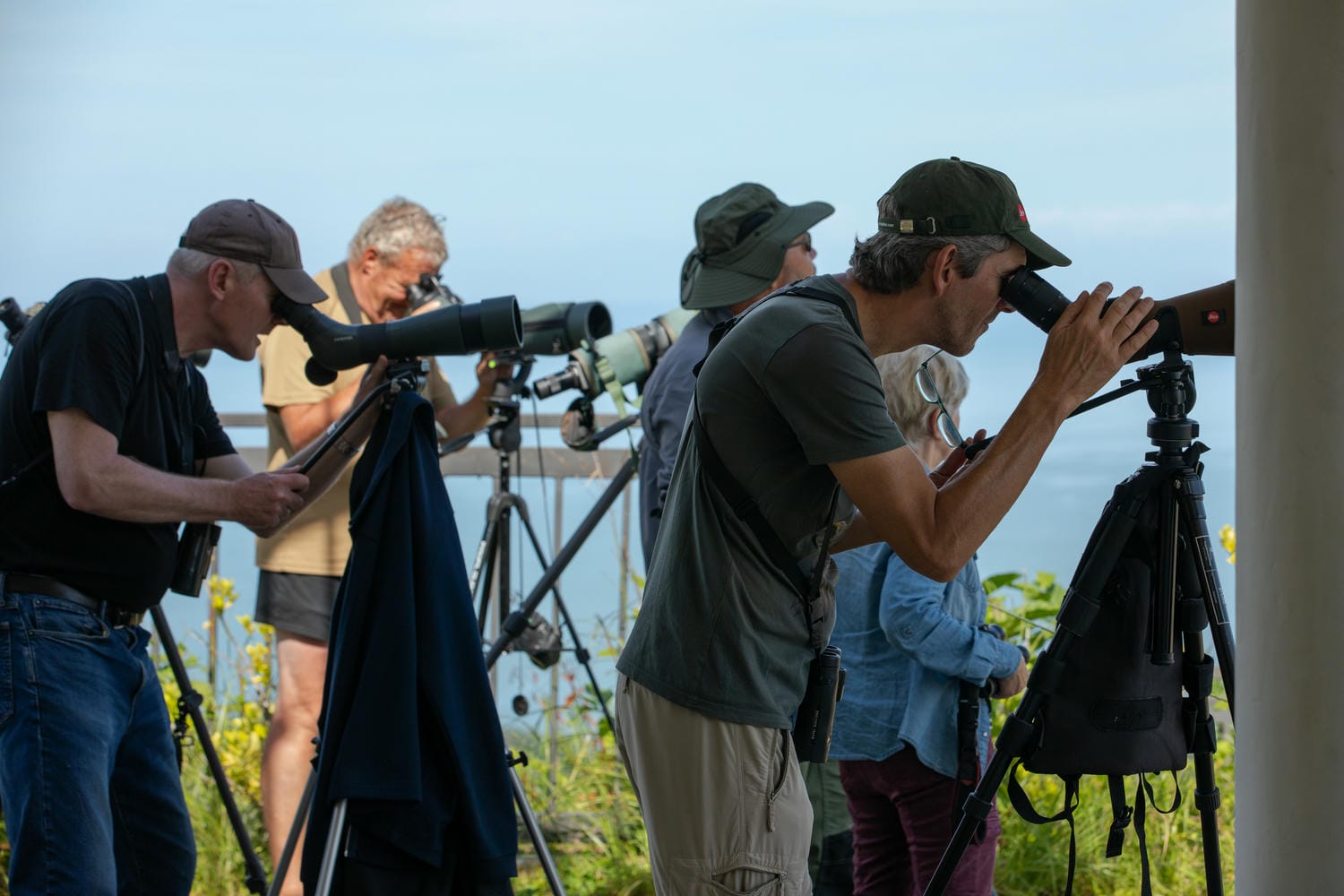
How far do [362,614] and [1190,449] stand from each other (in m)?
1.25

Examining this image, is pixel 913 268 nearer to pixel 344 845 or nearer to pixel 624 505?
pixel 344 845

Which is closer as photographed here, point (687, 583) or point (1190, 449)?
point (687, 583)

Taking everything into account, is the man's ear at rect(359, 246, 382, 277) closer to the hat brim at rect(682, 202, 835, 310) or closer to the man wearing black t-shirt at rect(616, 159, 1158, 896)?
the hat brim at rect(682, 202, 835, 310)

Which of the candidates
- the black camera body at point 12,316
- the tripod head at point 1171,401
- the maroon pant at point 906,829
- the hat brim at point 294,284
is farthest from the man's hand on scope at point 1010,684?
the black camera body at point 12,316

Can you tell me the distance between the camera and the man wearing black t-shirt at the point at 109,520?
2.00 meters

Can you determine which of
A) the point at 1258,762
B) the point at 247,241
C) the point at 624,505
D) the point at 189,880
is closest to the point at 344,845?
the point at 189,880

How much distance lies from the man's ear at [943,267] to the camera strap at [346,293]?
2060mm

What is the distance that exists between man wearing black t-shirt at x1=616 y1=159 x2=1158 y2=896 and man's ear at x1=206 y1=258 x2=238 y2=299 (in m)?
0.98

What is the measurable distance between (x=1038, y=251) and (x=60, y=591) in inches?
60.4

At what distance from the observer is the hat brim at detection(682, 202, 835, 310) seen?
2.86m

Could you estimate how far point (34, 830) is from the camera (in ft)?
6.47

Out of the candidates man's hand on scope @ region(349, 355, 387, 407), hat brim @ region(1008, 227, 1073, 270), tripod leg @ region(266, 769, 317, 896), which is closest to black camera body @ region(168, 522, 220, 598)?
man's hand on scope @ region(349, 355, 387, 407)

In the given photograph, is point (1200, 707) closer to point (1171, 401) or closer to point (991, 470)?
point (1171, 401)

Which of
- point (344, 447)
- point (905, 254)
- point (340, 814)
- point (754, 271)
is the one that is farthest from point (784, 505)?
point (754, 271)
